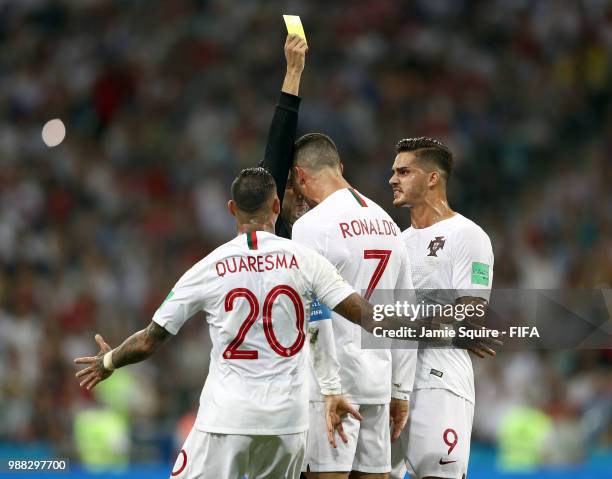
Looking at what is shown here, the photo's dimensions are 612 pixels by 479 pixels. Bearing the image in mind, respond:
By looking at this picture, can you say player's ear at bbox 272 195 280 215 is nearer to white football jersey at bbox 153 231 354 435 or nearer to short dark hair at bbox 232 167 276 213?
short dark hair at bbox 232 167 276 213

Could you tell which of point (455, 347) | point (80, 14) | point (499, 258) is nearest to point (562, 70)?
point (499, 258)

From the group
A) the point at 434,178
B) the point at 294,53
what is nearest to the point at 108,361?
the point at 294,53

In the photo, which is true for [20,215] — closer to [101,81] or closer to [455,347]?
[101,81]

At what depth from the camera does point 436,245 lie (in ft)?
19.6

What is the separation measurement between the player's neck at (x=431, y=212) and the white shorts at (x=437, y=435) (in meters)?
0.99

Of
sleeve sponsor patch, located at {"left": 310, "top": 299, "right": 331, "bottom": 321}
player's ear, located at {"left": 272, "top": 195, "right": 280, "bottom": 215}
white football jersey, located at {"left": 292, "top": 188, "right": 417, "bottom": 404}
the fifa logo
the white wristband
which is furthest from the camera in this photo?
the fifa logo

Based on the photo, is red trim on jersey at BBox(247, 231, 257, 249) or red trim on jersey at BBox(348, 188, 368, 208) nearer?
red trim on jersey at BBox(247, 231, 257, 249)

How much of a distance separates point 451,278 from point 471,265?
15 centimetres

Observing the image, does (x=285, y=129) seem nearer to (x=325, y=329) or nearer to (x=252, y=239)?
(x=252, y=239)

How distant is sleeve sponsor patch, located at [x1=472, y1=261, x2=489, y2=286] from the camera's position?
5769 millimetres

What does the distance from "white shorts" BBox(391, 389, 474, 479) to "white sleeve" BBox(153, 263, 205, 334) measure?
163 centimetres

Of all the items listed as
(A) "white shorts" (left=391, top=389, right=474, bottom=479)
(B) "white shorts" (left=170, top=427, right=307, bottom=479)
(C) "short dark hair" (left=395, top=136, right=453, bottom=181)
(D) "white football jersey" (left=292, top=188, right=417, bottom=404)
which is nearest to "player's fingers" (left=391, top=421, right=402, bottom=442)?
(A) "white shorts" (left=391, top=389, right=474, bottom=479)

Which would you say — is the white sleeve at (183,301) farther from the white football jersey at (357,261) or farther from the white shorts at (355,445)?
the white shorts at (355,445)

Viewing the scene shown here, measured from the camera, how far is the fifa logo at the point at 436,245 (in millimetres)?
5941
